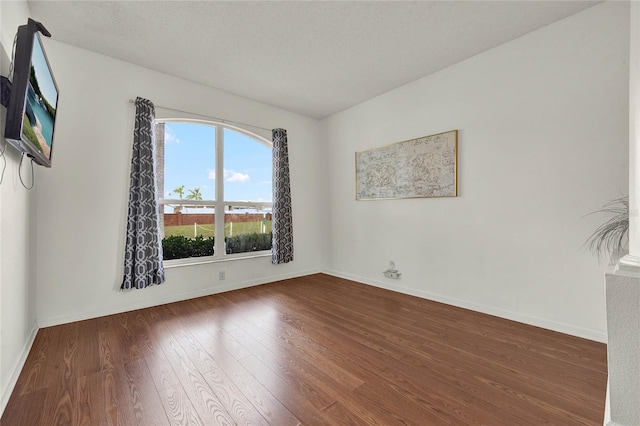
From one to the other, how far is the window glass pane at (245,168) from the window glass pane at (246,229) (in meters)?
0.20

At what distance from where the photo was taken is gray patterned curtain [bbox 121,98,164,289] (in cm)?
289

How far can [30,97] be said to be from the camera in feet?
5.02

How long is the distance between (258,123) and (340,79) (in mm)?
1385

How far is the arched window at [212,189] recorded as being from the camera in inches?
133

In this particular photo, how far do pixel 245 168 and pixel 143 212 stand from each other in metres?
1.54

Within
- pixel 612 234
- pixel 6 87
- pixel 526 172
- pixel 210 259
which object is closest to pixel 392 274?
Answer: pixel 526 172

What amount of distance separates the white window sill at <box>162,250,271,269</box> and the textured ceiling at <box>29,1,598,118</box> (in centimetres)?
228

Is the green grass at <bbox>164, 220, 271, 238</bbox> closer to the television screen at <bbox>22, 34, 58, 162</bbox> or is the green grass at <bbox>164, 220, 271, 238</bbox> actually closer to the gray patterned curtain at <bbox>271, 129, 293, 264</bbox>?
the gray patterned curtain at <bbox>271, 129, 293, 264</bbox>

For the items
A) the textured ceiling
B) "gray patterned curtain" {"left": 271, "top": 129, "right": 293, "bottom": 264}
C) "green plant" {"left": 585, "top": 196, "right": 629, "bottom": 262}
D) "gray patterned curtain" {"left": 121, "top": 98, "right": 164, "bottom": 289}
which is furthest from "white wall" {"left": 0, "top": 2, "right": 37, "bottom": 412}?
"green plant" {"left": 585, "top": 196, "right": 629, "bottom": 262}

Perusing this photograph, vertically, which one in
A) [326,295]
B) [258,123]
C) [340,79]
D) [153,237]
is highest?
[340,79]

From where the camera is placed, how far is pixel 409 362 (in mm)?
1897

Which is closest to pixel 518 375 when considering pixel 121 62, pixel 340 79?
pixel 340 79

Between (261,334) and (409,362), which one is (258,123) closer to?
(261,334)

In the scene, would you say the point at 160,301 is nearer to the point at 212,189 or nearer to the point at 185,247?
the point at 185,247
